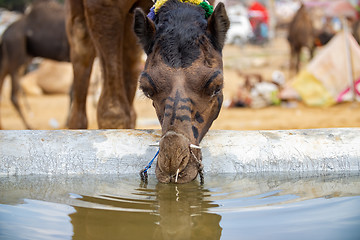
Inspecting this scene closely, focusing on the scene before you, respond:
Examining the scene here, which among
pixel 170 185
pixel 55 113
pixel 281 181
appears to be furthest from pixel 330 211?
pixel 55 113

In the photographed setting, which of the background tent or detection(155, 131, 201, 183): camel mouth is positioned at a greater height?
the background tent

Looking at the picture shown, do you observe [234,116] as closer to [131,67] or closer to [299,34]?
[131,67]

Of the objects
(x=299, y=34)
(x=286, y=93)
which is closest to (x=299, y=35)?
(x=299, y=34)

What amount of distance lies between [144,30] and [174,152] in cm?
116

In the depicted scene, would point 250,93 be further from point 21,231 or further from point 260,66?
point 21,231

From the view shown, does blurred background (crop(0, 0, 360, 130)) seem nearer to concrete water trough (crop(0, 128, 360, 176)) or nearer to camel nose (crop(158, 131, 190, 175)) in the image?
concrete water trough (crop(0, 128, 360, 176))

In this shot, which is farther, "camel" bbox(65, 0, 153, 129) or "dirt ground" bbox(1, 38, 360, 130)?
"dirt ground" bbox(1, 38, 360, 130)

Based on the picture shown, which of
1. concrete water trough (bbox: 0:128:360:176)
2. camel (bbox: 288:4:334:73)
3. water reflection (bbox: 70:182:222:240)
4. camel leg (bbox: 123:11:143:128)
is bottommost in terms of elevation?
water reflection (bbox: 70:182:222:240)

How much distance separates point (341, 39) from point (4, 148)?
33.4 feet

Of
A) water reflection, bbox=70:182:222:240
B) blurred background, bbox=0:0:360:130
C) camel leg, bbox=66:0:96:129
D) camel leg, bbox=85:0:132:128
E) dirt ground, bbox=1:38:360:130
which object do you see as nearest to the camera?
water reflection, bbox=70:182:222:240

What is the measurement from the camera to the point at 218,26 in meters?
3.80

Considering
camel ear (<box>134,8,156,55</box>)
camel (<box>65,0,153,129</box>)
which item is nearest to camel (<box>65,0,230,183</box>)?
camel ear (<box>134,8,156,55</box>)

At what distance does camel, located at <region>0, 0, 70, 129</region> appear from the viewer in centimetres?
1148

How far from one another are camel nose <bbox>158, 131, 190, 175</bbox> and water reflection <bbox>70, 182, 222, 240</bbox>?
6.9 inches
